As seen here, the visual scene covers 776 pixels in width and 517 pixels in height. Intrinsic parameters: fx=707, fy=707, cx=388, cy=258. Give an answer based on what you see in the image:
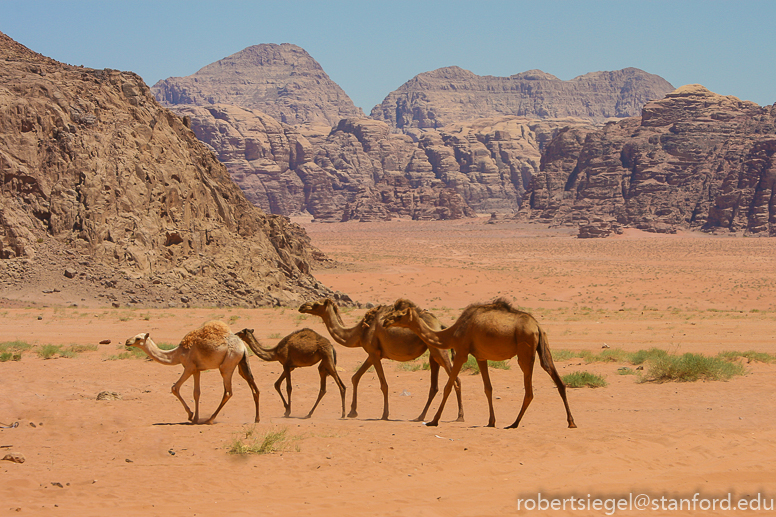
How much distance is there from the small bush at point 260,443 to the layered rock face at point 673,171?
123 meters

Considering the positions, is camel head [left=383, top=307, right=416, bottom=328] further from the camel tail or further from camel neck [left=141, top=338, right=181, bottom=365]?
camel neck [left=141, top=338, right=181, bottom=365]

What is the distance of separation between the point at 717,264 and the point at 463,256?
94.1 ft

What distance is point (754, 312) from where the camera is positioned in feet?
111

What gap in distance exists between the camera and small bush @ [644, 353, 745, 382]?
14750mm

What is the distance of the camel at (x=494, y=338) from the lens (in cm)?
977

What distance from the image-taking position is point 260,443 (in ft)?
28.2

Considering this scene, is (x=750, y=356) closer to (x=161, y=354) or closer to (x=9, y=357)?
(x=161, y=354)

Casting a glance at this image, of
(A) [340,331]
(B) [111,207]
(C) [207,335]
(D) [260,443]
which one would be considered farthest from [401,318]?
(B) [111,207]

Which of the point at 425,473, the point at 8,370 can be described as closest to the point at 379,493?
the point at 425,473

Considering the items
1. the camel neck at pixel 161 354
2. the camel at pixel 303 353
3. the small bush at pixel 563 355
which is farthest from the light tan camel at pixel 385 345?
the small bush at pixel 563 355

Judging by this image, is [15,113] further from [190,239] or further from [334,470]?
[334,470]

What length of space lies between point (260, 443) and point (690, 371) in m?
9.99

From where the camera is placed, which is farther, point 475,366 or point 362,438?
point 475,366

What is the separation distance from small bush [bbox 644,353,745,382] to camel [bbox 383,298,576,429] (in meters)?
5.87
